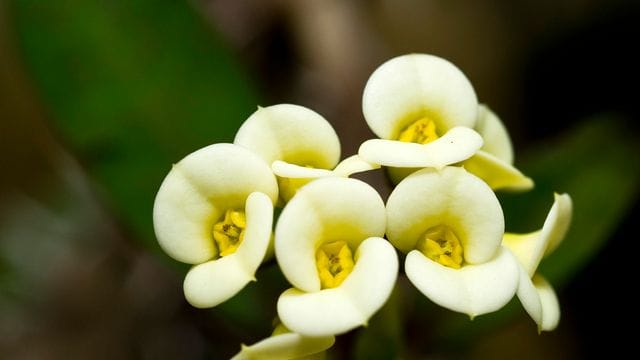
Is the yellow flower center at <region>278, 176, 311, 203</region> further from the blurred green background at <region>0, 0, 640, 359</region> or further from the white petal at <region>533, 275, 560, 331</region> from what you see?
the white petal at <region>533, 275, 560, 331</region>

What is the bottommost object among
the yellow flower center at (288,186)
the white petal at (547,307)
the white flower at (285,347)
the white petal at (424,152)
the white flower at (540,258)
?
the white petal at (547,307)

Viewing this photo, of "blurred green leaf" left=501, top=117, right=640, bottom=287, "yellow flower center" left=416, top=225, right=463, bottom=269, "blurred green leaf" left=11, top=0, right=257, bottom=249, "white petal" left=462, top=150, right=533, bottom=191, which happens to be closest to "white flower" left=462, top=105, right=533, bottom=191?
"white petal" left=462, top=150, right=533, bottom=191

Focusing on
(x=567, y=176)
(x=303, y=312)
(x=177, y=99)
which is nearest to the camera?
(x=303, y=312)

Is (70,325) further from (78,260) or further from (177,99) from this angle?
(177,99)

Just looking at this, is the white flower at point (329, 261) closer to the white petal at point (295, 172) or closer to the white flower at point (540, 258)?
the white petal at point (295, 172)

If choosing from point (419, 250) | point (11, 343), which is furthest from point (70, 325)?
point (419, 250)

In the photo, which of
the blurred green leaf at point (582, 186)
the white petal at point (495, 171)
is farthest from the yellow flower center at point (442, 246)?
the blurred green leaf at point (582, 186)
